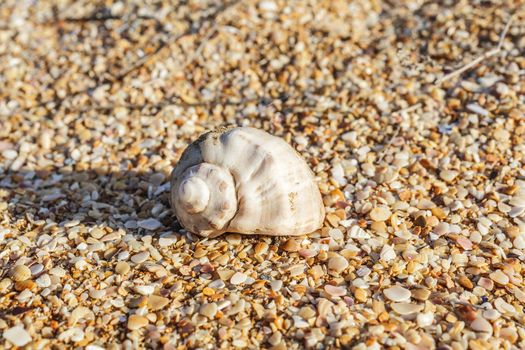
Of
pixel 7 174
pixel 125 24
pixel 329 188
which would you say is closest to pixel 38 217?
pixel 7 174

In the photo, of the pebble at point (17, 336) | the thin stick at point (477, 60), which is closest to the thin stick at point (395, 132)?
the thin stick at point (477, 60)

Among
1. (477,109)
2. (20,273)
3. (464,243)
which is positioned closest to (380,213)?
(464,243)

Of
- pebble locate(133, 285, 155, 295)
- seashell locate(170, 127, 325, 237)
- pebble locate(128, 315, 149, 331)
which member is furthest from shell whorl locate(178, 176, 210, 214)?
pebble locate(128, 315, 149, 331)

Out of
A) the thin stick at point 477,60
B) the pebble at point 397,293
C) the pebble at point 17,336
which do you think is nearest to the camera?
the pebble at point 17,336

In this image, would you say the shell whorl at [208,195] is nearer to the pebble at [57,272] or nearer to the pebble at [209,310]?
the pebble at [209,310]

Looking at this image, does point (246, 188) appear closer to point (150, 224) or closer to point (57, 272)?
point (150, 224)

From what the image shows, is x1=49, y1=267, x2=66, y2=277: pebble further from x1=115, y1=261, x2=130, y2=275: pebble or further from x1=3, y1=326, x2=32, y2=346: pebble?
x1=3, y1=326, x2=32, y2=346: pebble

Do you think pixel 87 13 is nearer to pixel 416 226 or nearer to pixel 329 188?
pixel 329 188
